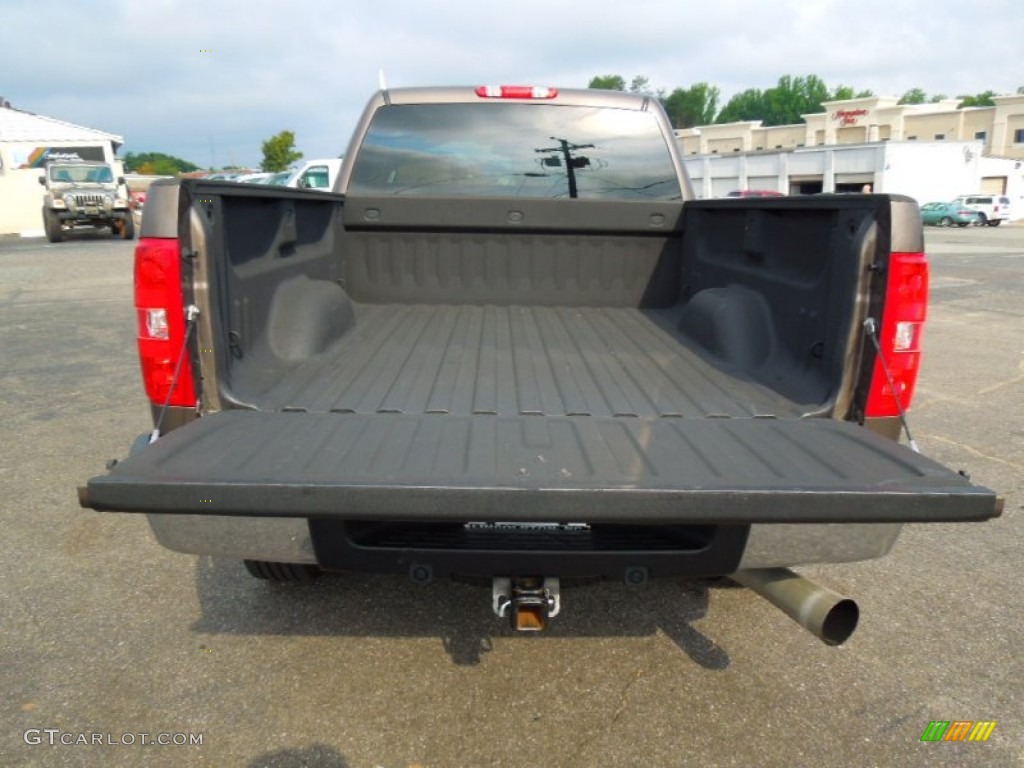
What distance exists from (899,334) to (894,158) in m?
49.3

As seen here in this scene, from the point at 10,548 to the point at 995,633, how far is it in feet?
14.4

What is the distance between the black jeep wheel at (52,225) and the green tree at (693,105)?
105 metres

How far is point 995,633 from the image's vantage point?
2.89m

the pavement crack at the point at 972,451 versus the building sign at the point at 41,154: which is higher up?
the building sign at the point at 41,154

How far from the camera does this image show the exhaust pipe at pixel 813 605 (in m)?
2.00

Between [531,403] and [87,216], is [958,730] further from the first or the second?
[87,216]

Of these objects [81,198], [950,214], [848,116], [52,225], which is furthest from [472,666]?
[848,116]

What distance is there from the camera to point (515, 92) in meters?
4.11

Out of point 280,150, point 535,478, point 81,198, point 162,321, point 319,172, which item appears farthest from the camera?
point 280,150

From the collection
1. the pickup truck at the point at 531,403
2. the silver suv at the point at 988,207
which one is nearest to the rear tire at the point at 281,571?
the pickup truck at the point at 531,403

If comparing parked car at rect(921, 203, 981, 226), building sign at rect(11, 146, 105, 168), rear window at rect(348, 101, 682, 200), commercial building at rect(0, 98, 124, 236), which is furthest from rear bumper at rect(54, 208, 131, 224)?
parked car at rect(921, 203, 981, 226)

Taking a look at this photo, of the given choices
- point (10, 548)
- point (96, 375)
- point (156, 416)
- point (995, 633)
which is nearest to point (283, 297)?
point (156, 416)

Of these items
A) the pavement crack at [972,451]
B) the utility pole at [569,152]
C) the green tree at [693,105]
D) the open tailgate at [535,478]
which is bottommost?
the pavement crack at [972,451]

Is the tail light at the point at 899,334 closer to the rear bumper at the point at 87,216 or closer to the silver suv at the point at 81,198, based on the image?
the silver suv at the point at 81,198
